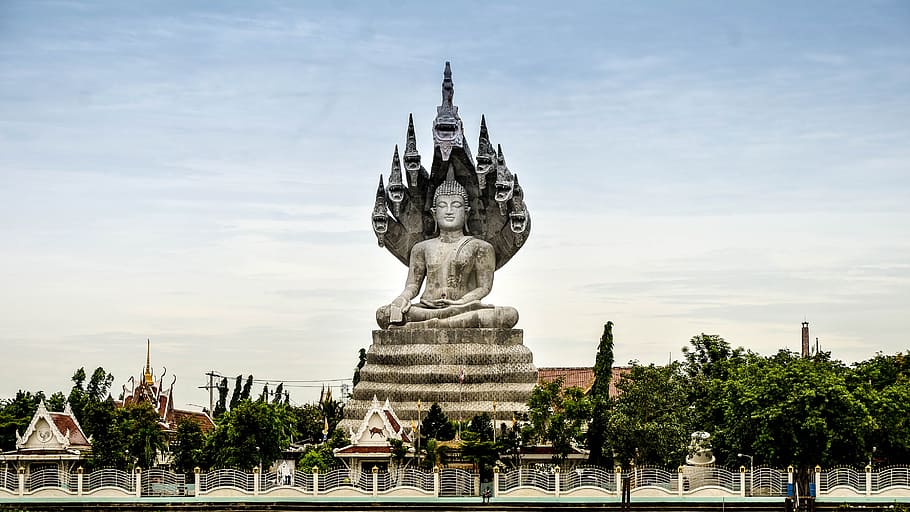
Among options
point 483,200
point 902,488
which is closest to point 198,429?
point 483,200

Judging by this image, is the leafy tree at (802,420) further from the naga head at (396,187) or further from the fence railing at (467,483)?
the naga head at (396,187)

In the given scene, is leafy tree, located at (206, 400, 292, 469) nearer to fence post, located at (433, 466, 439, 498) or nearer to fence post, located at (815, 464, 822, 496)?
fence post, located at (433, 466, 439, 498)

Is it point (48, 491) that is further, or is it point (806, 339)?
point (806, 339)

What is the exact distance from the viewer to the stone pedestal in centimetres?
5012

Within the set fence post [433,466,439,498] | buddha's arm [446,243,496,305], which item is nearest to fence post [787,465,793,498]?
fence post [433,466,439,498]

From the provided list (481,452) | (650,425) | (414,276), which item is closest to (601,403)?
(650,425)

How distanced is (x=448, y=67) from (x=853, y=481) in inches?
804

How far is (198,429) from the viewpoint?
47.3 metres

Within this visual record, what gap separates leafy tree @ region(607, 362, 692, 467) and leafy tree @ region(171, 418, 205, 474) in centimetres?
1136

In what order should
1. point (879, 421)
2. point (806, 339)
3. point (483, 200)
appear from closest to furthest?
point (879, 421), point (483, 200), point (806, 339)

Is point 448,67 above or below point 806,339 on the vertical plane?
above

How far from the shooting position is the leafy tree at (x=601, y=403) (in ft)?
144

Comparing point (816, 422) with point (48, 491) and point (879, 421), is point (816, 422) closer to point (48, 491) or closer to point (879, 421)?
point (879, 421)

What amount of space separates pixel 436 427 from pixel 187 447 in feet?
22.4
